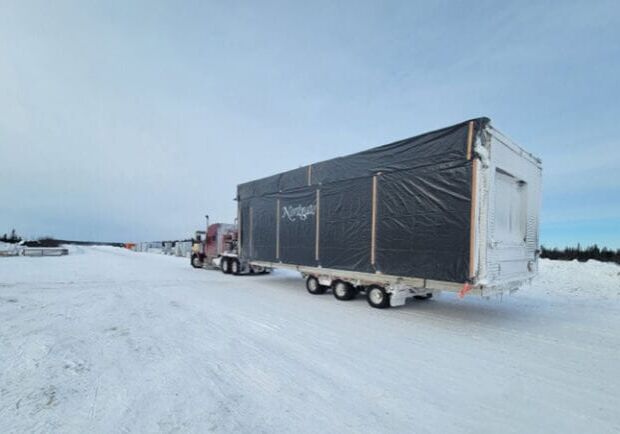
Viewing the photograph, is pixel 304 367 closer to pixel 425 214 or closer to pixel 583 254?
pixel 425 214

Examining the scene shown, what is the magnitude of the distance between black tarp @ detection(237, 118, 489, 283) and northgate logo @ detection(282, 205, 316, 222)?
3cm

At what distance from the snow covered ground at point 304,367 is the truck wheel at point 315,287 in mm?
1877

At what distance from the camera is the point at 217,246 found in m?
18.9

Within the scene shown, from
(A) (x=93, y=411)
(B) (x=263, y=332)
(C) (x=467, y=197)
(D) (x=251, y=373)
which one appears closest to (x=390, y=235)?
(C) (x=467, y=197)

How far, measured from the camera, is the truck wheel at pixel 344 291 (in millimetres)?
9422

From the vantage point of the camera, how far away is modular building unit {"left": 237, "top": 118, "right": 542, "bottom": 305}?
6.27m

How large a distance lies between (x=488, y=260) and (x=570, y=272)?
12.5 meters

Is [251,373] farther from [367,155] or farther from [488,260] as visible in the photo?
[367,155]

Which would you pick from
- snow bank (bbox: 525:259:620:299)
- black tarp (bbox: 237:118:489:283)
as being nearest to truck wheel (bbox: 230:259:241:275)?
black tarp (bbox: 237:118:489:283)

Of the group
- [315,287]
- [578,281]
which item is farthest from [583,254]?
[315,287]

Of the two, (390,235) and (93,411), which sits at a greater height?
(390,235)

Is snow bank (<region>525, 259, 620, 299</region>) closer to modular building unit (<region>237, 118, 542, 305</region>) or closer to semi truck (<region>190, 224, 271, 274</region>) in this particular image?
modular building unit (<region>237, 118, 542, 305</region>)

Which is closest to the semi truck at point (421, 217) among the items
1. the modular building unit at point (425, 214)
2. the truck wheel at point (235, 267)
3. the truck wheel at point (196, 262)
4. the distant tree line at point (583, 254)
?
the modular building unit at point (425, 214)

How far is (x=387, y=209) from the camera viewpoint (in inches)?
311
